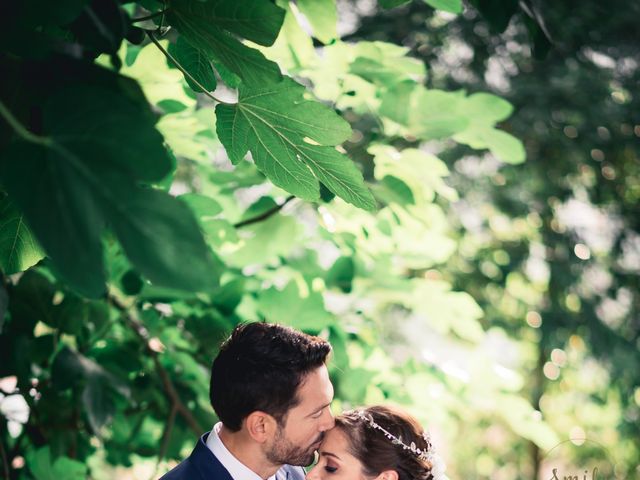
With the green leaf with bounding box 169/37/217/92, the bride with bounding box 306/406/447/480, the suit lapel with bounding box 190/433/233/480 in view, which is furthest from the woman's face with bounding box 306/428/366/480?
the green leaf with bounding box 169/37/217/92

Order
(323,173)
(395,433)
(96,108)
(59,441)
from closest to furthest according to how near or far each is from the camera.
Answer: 1. (96,108)
2. (323,173)
3. (59,441)
4. (395,433)

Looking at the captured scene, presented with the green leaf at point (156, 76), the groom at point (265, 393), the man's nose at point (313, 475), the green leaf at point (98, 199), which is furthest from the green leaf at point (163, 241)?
the man's nose at point (313, 475)

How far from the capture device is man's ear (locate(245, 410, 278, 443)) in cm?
193

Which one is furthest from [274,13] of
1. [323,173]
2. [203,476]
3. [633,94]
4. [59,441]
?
[633,94]

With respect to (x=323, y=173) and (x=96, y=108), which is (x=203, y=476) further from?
(x=96, y=108)

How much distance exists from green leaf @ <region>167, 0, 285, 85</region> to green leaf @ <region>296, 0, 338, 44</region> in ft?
1.31

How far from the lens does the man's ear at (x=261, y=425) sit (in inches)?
75.9

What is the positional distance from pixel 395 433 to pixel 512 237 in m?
5.65

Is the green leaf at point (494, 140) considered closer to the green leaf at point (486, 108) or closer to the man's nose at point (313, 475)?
the green leaf at point (486, 108)

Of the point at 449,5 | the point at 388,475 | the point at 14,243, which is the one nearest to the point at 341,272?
the point at 388,475

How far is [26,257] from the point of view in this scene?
0.93 metres

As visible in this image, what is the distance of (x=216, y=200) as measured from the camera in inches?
69.9

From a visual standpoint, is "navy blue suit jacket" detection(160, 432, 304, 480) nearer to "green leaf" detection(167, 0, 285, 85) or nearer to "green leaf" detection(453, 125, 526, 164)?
"green leaf" detection(453, 125, 526, 164)

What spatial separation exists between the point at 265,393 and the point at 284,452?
0.18 m
